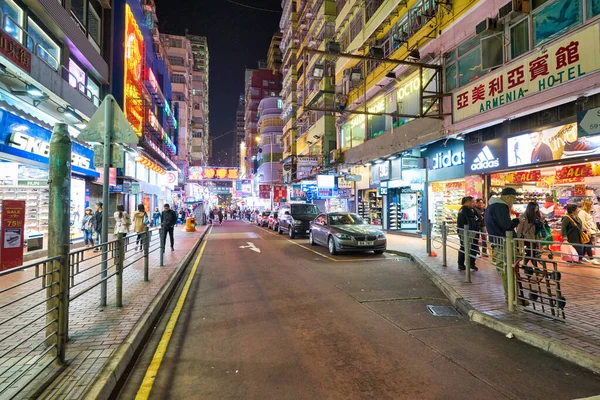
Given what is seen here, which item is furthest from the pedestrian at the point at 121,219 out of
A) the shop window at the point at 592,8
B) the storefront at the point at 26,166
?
the shop window at the point at 592,8

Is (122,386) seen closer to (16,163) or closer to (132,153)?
(16,163)

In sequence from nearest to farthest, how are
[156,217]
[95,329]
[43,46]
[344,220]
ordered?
[95,329] → [43,46] → [344,220] → [156,217]

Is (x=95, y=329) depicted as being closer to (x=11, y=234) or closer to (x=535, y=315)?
(x=11, y=234)

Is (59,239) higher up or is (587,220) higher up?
(59,239)

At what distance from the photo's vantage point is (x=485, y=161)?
12758 mm

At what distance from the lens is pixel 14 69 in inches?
384

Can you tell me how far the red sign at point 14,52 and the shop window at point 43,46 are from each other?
211 cm

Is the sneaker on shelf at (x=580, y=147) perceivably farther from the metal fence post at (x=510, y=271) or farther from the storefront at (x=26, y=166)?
the storefront at (x=26, y=166)

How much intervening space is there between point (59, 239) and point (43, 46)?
13287mm

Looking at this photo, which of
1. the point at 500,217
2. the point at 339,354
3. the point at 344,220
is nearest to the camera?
the point at 339,354

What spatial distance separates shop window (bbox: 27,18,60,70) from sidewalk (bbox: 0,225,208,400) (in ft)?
30.0

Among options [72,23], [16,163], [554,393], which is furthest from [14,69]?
[554,393]

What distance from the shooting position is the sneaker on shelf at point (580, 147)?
9125 millimetres

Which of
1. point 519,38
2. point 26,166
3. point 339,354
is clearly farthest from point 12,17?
point 519,38
